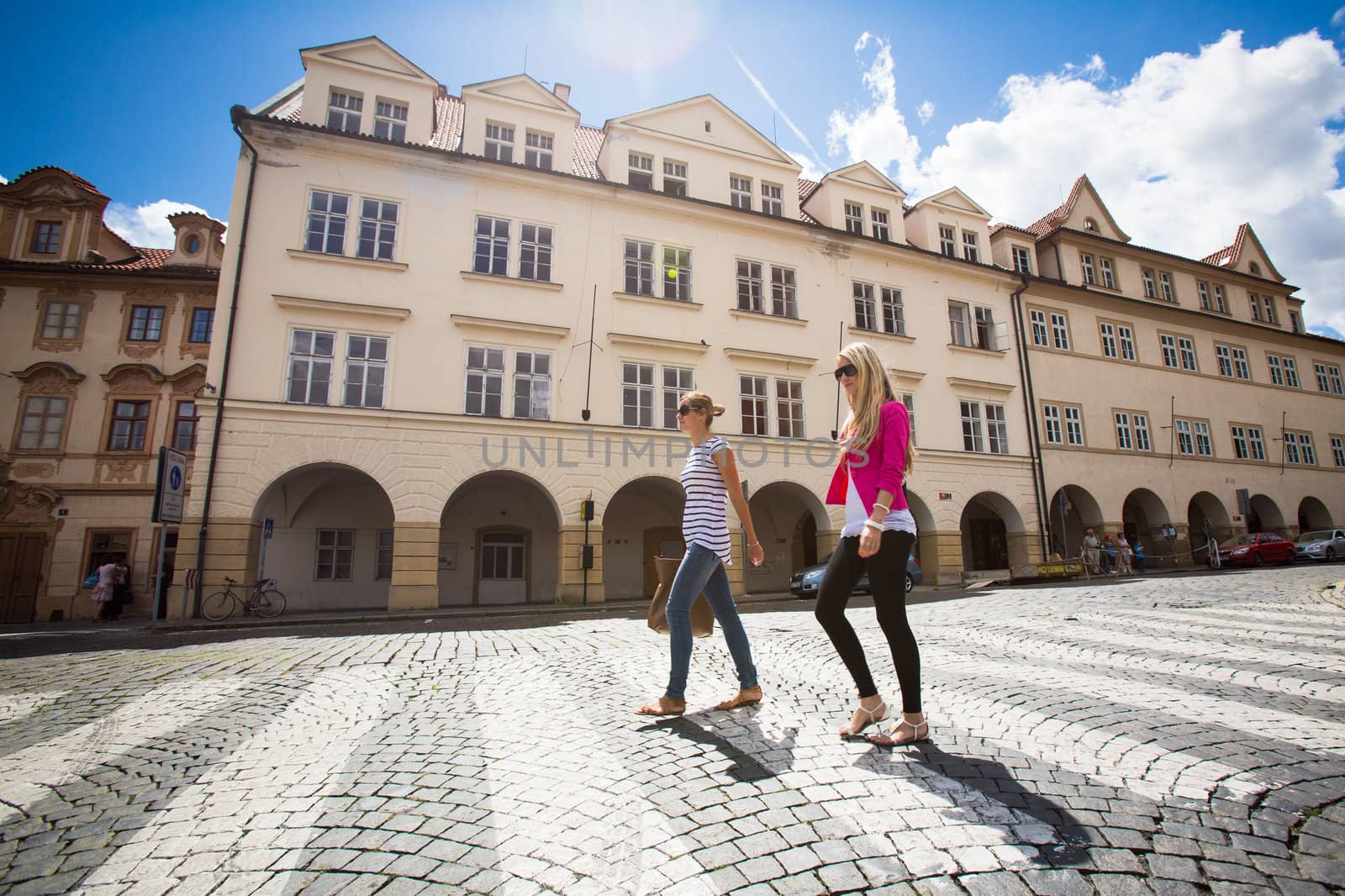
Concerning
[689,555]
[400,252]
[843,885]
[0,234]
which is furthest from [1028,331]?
[0,234]

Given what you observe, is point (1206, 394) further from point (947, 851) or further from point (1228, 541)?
point (947, 851)

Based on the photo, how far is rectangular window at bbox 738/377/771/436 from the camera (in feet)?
62.1

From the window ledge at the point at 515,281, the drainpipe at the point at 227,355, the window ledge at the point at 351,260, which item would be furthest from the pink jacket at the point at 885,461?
the window ledge at the point at 351,260

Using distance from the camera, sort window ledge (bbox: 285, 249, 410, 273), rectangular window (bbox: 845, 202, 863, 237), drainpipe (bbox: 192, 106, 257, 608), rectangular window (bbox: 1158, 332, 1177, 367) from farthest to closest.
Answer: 1. rectangular window (bbox: 1158, 332, 1177, 367)
2. rectangular window (bbox: 845, 202, 863, 237)
3. window ledge (bbox: 285, 249, 410, 273)
4. drainpipe (bbox: 192, 106, 257, 608)

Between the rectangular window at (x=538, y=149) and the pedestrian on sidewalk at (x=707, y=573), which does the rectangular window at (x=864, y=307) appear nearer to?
the rectangular window at (x=538, y=149)

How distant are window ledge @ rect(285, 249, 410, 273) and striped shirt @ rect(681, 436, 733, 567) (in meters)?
14.7

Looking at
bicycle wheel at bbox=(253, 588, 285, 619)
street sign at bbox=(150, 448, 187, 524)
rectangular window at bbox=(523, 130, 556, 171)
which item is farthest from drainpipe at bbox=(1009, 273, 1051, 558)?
street sign at bbox=(150, 448, 187, 524)

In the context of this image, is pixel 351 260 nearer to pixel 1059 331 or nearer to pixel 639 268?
pixel 639 268

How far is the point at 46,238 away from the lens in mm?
21984

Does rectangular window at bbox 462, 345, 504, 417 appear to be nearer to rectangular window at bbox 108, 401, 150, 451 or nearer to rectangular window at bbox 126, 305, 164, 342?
rectangular window at bbox 108, 401, 150, 451

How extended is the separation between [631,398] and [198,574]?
34.5 feet

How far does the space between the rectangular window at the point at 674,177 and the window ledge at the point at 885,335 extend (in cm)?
692

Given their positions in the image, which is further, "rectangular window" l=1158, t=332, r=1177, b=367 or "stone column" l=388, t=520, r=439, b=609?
"rectangular window" l=1158, t=332, r=1177, b=367

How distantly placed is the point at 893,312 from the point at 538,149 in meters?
12.4
